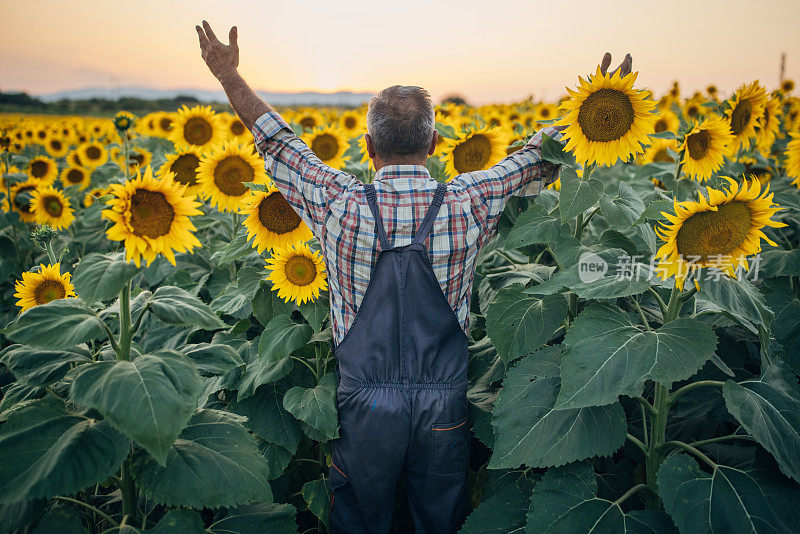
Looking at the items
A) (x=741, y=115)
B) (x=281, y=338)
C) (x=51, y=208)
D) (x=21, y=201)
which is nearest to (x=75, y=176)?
(x=21, y=201)

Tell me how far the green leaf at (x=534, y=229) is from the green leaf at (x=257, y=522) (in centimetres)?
147

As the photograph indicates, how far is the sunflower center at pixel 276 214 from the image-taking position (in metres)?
2.67

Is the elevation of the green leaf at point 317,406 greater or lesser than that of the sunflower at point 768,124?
lesser

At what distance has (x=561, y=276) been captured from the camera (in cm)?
220

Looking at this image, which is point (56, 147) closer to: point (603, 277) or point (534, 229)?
point (534, 229)

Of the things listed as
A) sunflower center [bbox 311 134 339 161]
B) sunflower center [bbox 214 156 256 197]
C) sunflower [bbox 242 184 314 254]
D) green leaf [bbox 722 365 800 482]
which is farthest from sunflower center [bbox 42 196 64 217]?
green leaf [bbox 722 365 800 482]

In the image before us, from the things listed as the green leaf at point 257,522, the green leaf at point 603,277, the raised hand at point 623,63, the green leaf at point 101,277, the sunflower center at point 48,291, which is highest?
the raised hand at point 623,63

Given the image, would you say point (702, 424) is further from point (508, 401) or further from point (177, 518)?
point (177, 518)

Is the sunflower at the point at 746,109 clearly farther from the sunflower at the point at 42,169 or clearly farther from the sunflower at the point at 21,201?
the sunflower at the point at 42,169

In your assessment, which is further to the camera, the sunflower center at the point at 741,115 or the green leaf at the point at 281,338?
the sunflower center at the point at 741,115

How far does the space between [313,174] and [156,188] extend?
0.72 meters

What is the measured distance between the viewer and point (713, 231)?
1962mm

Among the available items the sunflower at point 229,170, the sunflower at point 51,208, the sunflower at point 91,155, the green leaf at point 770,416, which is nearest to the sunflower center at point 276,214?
the sunflower at point 229,170

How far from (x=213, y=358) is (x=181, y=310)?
27cm
